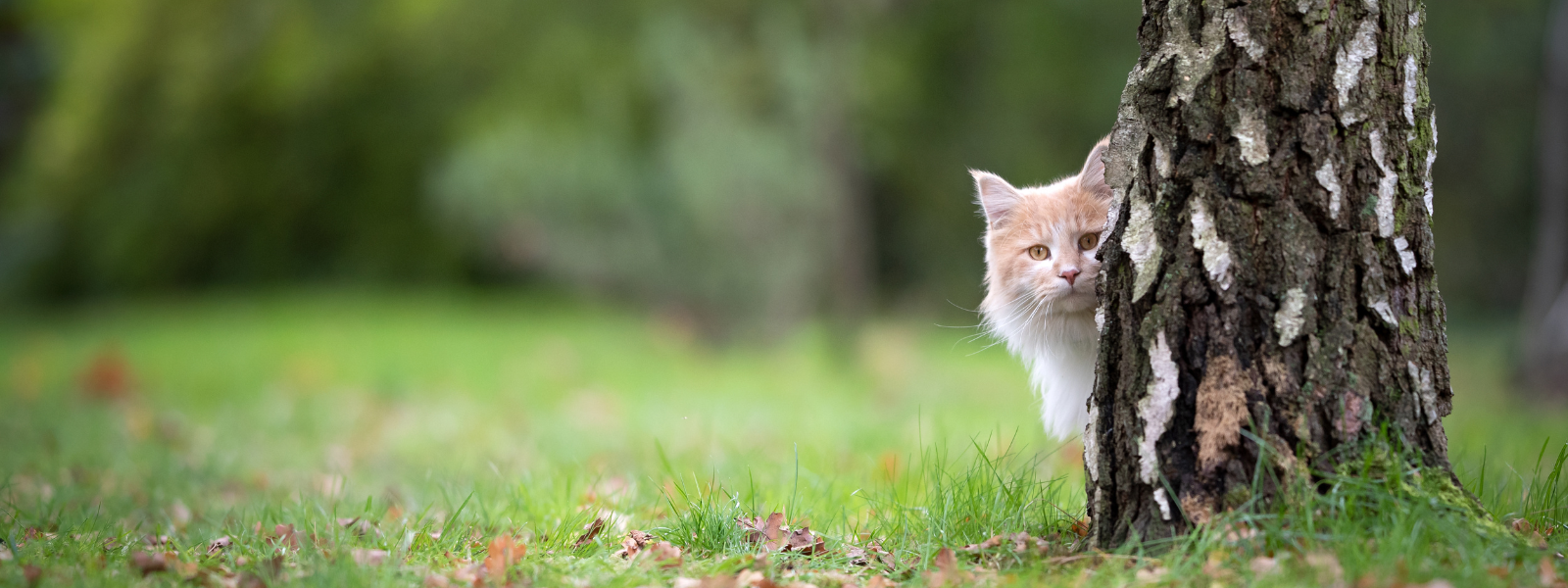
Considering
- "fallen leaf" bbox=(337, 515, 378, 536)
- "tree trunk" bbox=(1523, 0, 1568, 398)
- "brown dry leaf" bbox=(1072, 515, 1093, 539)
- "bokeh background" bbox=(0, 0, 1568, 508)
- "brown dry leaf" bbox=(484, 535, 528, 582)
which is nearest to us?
"brown dry leaf" bbox=(484, 535, 528, 582)

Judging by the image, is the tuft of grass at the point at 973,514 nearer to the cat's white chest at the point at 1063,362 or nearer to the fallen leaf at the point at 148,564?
the cat's white chest at the point at 1063,362

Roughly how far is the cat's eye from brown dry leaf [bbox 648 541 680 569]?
4.00 ft

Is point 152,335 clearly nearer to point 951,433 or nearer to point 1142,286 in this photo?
point 951,433

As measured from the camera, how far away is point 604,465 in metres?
3.94

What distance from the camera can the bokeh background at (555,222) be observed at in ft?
18.3

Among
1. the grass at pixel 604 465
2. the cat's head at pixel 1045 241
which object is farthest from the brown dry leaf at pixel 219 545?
the cat's head at pixel 1045 241

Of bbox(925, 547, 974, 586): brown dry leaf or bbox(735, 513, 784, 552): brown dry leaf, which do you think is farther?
bbox(735, 513, 784, 552): brown dry leaf

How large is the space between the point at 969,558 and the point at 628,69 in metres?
8.00

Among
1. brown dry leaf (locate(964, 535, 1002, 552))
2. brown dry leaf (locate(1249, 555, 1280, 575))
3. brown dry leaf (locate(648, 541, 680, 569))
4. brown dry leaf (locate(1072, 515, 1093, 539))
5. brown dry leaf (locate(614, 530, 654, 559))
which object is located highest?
brown dry leaf (locate(1249, 555, 1280, 575))

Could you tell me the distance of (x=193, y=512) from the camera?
326cm

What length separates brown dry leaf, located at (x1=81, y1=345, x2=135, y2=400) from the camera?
686 cm

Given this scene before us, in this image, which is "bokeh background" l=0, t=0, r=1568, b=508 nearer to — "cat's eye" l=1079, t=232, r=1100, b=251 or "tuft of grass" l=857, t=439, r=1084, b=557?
"tuft of grass" l=857, t=439, r=1084, b=557

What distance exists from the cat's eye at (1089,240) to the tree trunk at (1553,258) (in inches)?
255

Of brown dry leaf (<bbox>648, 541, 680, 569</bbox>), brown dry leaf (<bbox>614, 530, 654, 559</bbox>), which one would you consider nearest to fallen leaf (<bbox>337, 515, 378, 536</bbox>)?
brown dry leaf (<bbox>614, 530, 654, 559</bbox>)
